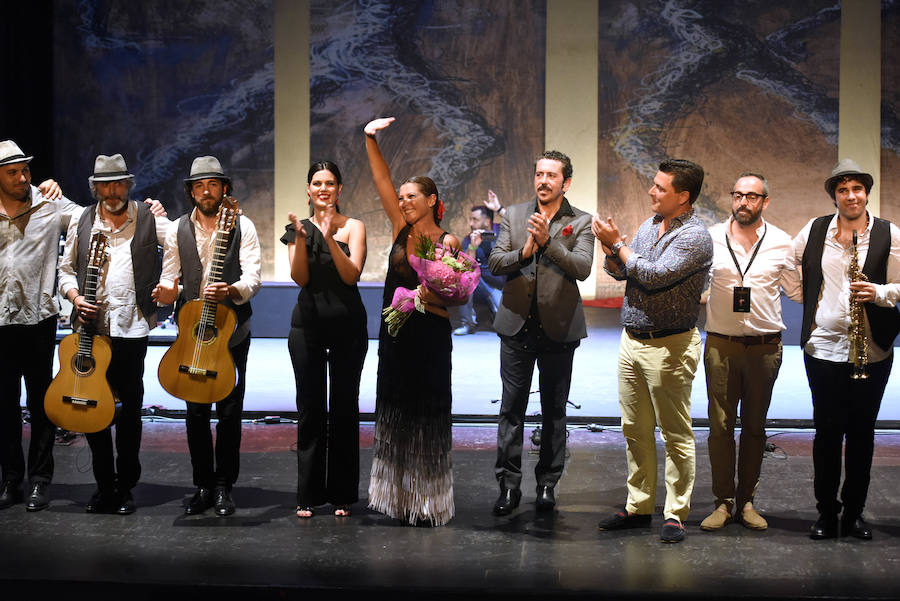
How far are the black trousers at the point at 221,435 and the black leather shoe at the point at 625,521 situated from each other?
1.75 metres

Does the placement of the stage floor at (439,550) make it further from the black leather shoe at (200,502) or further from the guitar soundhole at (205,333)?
the guitar soundhole at (205,333)

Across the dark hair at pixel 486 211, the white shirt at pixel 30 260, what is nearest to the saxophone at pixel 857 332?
the white shirt at pixel 30 260

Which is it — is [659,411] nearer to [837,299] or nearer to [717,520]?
[717,520]

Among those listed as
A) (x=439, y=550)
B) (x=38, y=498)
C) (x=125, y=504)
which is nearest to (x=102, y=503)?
(x=125, y=504)

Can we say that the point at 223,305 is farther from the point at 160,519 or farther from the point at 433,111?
the point at 433,111

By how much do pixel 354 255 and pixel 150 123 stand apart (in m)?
9.24

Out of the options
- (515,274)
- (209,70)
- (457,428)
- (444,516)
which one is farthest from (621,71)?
(444,516)

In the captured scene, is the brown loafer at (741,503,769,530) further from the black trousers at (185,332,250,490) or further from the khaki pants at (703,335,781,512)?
the black trousers at (185,332,250,490)

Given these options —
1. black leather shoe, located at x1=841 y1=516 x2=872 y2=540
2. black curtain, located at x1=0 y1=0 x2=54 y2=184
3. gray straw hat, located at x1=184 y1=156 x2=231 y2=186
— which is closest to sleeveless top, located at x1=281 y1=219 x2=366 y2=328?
gray straw hat, located at x1=184 y1=156 x2=231 y2=186

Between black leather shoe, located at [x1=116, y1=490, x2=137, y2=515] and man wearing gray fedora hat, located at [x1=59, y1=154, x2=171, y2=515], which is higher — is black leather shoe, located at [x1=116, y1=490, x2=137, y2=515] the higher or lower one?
the lower one

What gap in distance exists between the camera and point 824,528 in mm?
3936

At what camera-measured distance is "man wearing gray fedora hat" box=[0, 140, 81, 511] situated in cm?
432

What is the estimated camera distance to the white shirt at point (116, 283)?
4.20 metres

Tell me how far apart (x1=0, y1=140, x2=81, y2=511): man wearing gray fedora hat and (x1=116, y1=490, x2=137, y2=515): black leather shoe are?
0.39 meters
